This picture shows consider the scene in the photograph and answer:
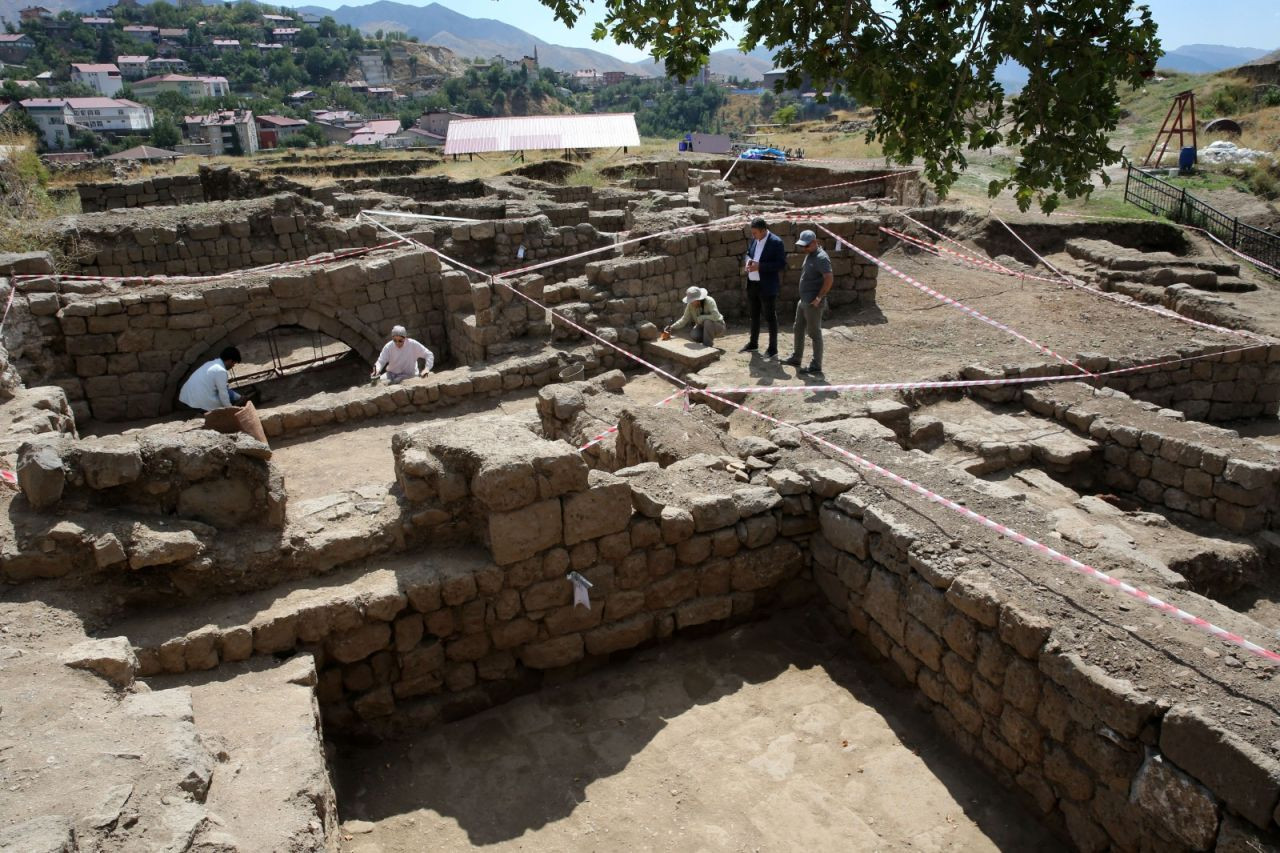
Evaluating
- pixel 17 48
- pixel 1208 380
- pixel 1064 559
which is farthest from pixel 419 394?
pixel 17 48

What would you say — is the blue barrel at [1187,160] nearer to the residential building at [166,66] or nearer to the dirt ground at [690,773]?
the dirt ground at [690,773]

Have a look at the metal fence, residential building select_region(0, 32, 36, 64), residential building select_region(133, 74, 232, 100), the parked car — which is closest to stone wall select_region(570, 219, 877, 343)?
the metal fence

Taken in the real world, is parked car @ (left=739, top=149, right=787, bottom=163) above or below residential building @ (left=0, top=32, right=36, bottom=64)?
below

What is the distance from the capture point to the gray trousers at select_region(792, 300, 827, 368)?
33.2ft

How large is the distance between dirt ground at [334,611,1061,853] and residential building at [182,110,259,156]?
9356 centimetres

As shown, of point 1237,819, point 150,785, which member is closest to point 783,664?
point 1237,819

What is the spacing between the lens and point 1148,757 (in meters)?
3.84

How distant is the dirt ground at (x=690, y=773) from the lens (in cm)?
450

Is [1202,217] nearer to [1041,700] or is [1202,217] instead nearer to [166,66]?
[1041,700]

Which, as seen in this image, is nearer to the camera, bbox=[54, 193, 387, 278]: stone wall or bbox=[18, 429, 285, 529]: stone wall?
bbox=[18, 429, 285, 529]: stone wall

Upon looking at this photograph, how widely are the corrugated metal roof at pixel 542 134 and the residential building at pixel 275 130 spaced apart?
245 feet

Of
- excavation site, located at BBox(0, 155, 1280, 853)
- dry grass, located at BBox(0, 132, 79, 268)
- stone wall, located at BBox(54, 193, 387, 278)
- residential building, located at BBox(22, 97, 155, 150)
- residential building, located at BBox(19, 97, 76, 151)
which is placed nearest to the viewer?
excavation site, located at BBox(0, 155, 1280, 853)

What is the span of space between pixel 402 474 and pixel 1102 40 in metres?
5.87

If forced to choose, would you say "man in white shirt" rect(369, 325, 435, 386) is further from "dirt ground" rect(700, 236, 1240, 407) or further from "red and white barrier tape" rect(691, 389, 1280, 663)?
"red and white barrier tape" rect(691, 389, 1280, 663)
